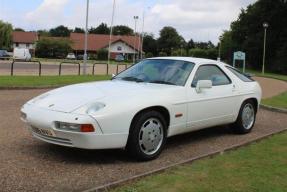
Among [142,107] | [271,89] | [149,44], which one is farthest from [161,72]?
[149,44]

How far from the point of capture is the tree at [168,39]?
138750 millimetres

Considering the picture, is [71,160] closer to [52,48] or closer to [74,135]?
[74,135]

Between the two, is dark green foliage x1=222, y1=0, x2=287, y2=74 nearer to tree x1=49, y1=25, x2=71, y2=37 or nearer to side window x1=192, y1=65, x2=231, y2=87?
side window x1=192, y1=65, x2=231, y2=87

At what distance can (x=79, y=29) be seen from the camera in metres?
164

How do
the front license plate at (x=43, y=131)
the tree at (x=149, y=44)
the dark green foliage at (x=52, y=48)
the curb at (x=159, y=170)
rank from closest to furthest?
the curb at (x=159, y=170), the front license plate at (x=43, y=131), the dark green foliage at (x=52, y=48), the tree at (x=149, y=44)

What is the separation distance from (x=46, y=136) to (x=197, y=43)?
14339cm

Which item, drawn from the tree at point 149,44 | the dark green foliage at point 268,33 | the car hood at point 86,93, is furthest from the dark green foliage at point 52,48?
the car hood at point 86,93

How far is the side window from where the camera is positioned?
818cm

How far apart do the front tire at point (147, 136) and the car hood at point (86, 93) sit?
1.19 feet

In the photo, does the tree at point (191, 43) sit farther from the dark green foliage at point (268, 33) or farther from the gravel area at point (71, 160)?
the gravel area at point (71, 160)

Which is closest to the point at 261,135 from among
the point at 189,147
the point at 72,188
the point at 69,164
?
the point at 189,147

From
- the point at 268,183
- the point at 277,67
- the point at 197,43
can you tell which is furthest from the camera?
the point at 197,43

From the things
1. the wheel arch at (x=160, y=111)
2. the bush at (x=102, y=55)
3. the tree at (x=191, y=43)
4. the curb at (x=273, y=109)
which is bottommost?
the curb at (x=273, y=109)

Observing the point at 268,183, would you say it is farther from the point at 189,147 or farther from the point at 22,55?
the point at 22,55
